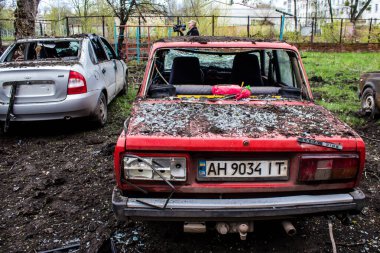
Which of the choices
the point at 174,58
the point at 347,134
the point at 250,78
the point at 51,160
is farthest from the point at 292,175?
the point at 51,160

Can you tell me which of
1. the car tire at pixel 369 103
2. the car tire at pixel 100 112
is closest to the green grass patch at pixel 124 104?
the car tire at pixel 100 112

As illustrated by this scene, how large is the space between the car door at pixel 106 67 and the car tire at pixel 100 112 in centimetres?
36

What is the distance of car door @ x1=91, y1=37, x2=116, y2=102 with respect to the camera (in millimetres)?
6466

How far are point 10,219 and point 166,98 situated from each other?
1.85 metres

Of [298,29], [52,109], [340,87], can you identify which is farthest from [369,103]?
[298,29]

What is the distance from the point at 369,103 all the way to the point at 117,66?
516 centimetres

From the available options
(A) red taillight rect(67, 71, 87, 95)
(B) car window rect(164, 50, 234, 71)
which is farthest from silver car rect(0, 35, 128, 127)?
(B) car window rect(164, 50, 234, 71)

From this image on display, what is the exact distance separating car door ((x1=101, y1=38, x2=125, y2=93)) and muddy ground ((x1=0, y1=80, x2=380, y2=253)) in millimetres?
2875

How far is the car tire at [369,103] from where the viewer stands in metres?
6.44

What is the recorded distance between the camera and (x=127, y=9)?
18.1 metres

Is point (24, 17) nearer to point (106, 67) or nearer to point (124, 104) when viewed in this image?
point (124, 104)

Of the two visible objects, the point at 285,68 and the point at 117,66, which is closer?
the point at 285,68

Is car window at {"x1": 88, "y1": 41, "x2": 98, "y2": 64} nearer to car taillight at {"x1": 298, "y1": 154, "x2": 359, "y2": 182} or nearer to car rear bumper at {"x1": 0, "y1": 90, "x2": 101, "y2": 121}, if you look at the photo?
car rear bumper at {"x1": 0, "y1": 90, "x2": 101, "y2": 121}

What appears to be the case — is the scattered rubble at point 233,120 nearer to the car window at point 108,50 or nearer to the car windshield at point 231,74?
the car windshield at point 231,74
